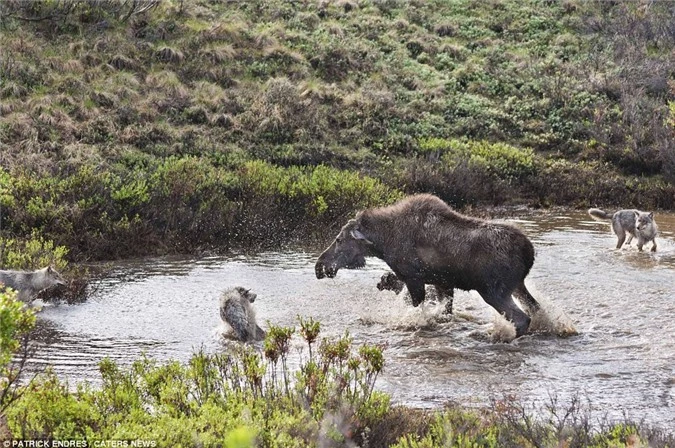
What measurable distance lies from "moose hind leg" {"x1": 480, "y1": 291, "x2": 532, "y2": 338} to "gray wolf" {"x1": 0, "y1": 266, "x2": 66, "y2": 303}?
19.7 ft

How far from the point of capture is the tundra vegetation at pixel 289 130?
6.55 m

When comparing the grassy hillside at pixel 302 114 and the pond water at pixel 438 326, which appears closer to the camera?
the pond water at pixel 438 326

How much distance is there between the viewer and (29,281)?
11.5m

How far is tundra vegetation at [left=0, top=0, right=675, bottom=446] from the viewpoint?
6555 millimetres

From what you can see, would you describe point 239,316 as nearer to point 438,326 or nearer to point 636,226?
point 438,326

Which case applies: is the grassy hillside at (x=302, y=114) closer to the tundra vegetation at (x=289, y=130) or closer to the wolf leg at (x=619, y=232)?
the tundra vegetation at (x=289, y=130)

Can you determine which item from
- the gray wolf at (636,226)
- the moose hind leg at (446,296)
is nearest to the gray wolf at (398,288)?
the moose hind leg at (446,296)

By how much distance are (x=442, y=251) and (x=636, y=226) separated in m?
6.89

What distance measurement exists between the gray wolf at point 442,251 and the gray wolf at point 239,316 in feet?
5.09

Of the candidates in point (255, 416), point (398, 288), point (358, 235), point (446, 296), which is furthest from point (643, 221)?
point (255, 416)

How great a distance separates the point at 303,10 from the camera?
116 ft

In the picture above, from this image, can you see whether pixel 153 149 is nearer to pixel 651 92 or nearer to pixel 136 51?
pixel 136 51

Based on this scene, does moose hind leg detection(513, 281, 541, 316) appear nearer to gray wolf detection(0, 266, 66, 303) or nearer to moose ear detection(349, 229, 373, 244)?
moose ear detection(349, 229, 373, 244)

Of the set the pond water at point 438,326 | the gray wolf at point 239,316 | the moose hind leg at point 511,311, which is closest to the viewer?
the pond water at point 438,326
